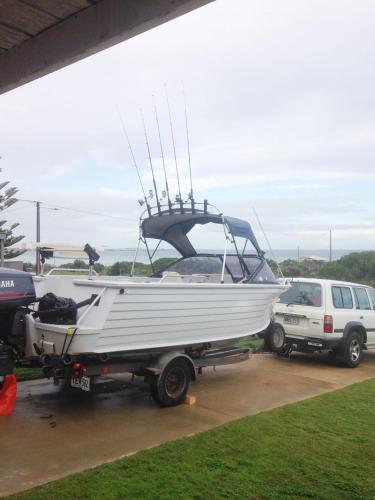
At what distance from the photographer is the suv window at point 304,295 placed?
1008 cm

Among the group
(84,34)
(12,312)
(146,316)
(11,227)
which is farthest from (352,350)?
(11,227)

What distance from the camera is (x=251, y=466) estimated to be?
4660 mm

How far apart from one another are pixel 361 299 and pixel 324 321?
1447 mm

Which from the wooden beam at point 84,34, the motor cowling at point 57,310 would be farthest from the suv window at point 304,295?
the wooden beam at point 84,34

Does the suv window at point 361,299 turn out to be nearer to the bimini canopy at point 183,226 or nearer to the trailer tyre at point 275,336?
the trailer tyre at point 275,336

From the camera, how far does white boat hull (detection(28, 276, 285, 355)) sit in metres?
5.91

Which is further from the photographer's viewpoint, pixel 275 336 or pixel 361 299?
pixel 361 299

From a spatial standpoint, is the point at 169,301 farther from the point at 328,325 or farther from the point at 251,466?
the point at 328,325

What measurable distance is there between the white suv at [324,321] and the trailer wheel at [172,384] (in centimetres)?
359

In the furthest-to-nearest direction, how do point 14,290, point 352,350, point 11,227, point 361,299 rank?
point 11,227
point 361,299
point 352,350
point 14,290

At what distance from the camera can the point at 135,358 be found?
664 cm

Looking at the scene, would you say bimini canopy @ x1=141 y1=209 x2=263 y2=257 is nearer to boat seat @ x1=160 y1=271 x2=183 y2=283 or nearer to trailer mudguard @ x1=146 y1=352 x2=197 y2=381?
boat seat @ x1=160 y1=271 x2=183 y2=283

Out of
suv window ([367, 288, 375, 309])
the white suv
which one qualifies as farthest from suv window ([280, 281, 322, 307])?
suv window ([367, 288, 375, 309])

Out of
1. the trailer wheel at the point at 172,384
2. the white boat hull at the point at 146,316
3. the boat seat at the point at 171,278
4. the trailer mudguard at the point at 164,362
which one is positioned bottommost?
the trailer wheel at the point at 172,384
